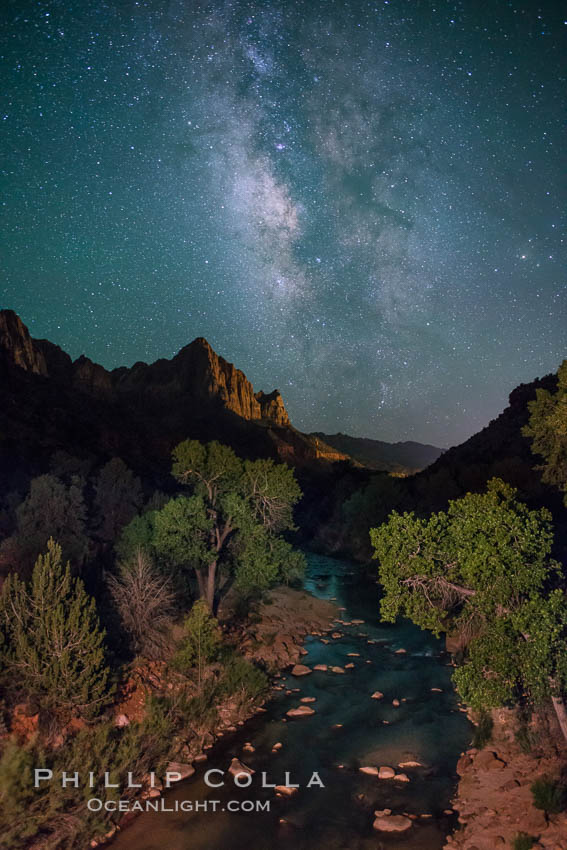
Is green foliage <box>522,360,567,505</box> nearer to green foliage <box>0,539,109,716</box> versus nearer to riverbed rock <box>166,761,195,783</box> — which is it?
riverbed rock <box>166,761,195,783</box>

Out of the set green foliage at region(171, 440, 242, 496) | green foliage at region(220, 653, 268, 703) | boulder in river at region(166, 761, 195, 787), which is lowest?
boulder in river at region(166, 761, 195, 787)

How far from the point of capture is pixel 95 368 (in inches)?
6339

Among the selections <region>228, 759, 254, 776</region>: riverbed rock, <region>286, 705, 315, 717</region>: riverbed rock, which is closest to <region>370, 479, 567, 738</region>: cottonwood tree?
<region>228, 759, 254, 776</region>: riverbed rock

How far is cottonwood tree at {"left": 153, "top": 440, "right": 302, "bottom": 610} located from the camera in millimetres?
23516

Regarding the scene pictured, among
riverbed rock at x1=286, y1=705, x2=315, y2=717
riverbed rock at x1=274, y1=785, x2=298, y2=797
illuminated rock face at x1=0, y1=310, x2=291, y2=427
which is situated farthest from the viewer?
illuminated rock face at x1=0, y1=310, x2=291, y2=427

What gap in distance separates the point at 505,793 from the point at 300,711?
8199 mm

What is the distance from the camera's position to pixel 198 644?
20.1 metres

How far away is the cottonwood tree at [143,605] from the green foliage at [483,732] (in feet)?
39.0

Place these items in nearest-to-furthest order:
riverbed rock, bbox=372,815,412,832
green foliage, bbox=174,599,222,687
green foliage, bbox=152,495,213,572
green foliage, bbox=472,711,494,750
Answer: riverbed rock, bbox=372,815,412,832
green foliage, bbox=472,711,494,750
green foliage, bbox=174,599,222,687
green foliage, bbox=152,495,213,572

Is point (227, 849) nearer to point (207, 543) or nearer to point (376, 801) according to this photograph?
point (376, 801)

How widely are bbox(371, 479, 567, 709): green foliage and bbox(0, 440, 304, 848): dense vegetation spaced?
29.5 feet

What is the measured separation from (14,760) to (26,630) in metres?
4.74

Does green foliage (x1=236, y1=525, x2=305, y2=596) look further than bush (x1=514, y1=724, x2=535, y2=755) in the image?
Yes

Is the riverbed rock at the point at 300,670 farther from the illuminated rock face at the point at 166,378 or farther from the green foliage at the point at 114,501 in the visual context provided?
the illuminated rock face at the point at 166,378
